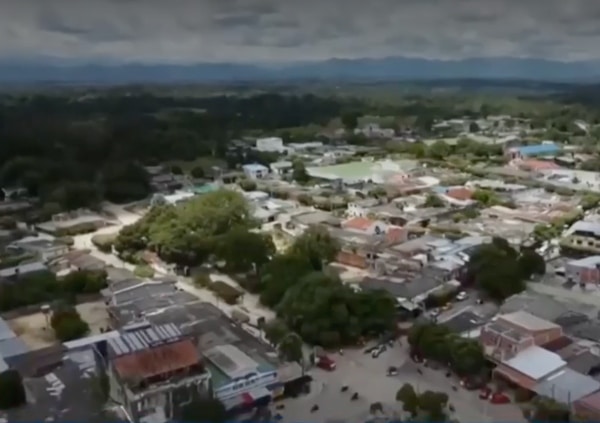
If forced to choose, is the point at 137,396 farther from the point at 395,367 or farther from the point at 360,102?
the point at 360,102

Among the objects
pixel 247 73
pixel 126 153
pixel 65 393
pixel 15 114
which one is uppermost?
pixel 247 73

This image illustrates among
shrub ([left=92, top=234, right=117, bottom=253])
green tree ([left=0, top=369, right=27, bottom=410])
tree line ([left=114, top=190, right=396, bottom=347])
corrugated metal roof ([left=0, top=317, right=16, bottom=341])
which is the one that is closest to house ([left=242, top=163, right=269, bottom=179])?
tree line ([left=114, top=190, right=396, bottom=347])

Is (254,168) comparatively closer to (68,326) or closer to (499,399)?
(68,326)

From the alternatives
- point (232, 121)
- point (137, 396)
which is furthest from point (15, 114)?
point (137, 396)

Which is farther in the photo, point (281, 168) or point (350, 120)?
point (350, 120)

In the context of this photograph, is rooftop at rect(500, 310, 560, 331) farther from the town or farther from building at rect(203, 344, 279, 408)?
building at rect(203, 344, 279, 408)

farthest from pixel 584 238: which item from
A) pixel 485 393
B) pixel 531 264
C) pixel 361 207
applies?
pixel 485 393
